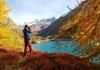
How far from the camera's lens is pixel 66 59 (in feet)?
53.6

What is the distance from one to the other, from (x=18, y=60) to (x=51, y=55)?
251 cm

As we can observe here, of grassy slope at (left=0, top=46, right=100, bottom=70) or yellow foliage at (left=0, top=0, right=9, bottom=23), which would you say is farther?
yellow foliage at (left=0, top=0, right=9, bottom=23)

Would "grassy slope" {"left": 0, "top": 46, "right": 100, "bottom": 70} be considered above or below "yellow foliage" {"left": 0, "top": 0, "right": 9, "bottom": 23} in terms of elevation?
below

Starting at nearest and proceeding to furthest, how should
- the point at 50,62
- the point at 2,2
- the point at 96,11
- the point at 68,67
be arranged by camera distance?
the point at 96,11 → the point at 68,67 → the point at 50,62 → the point at 2,2

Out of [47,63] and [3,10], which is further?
[3,10]

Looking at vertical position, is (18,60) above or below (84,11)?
below

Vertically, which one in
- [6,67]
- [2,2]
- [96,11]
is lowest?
[6,67]

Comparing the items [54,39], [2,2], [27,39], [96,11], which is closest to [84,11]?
[96,11]

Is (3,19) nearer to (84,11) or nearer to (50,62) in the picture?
(50,62)

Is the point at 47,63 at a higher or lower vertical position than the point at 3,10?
lower

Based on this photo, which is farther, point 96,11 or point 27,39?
point 27,39

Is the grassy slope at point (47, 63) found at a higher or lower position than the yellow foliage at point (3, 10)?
lower

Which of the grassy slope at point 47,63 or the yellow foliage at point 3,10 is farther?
the yellow foliage at point 3,10

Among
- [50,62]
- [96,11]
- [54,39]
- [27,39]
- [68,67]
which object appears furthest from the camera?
[27,39]
